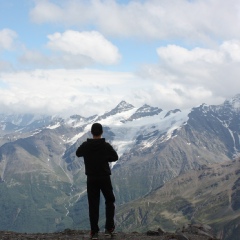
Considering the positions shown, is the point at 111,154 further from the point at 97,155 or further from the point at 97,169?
the point at 97,169

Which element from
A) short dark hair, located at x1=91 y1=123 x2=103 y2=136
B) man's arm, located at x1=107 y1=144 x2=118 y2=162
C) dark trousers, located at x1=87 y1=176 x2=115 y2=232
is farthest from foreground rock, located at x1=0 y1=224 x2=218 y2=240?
short dark hair, located at x1=91 y1=123 x2=103 y2=136

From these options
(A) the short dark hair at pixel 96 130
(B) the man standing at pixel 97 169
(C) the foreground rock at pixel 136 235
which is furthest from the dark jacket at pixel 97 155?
(C) the foreground rock at pixel 136 235

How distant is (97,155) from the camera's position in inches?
796

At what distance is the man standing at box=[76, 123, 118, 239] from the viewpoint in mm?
20031

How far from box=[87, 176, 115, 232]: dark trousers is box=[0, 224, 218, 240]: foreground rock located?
1353 mm

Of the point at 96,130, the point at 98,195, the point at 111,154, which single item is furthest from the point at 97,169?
the point at 96,130

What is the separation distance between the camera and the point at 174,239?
76.1 ft

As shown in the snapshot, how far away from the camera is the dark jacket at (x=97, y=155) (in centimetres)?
2009

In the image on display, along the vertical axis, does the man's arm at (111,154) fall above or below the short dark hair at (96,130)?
below

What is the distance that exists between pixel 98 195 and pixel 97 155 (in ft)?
6.59

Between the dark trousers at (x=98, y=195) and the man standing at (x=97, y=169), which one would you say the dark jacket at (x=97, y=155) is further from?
the dark trousers at (x=98, y=195)

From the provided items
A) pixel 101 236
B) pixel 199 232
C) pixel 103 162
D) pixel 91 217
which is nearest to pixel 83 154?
pixel 103 162

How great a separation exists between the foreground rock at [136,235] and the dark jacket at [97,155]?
3.84m

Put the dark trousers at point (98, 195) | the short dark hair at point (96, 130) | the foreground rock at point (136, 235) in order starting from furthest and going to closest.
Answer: the foreground rock at point (136, 235) < the short dark hair at point (96, 130) < the dark trousers at point (98, 195)
